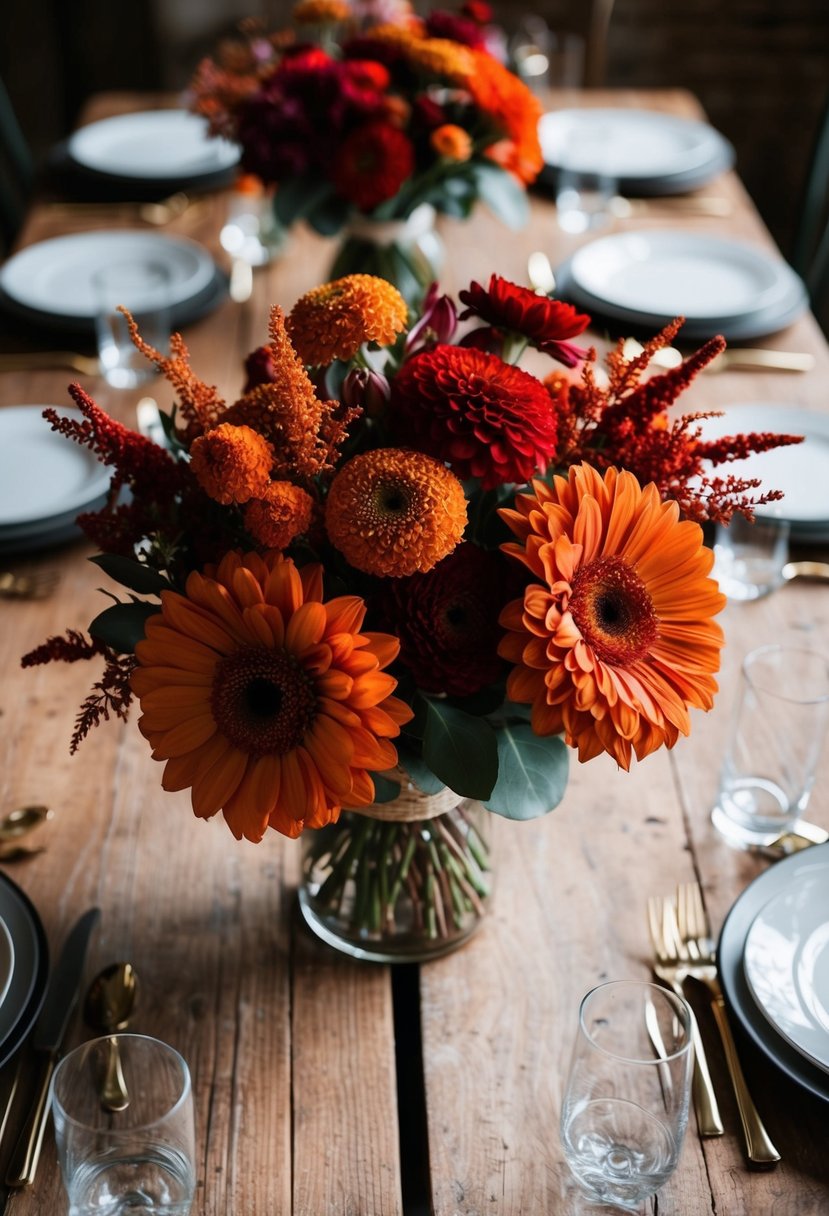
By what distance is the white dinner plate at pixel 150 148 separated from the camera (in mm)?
2197

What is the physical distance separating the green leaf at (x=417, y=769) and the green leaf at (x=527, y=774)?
0.13 feet

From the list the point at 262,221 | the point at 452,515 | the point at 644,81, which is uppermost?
the point at 452,515

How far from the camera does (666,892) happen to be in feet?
3.29

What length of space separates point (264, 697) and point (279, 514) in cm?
11

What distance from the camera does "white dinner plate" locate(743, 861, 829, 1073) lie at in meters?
0.85

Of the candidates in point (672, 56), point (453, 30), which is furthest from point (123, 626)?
point (672, 56)

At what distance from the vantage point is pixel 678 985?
93cm

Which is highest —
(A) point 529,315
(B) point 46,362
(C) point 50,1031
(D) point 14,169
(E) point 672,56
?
(A) point 529,315

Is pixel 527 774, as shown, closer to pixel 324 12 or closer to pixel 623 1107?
pixel 623 1107

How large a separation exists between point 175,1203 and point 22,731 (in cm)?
49

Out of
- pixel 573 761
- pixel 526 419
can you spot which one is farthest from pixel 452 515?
pixel 573 761

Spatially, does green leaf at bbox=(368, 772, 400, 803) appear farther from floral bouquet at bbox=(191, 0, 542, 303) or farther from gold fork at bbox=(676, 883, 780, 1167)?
floral bouquet at bbox=(191, 0, 542, 303)

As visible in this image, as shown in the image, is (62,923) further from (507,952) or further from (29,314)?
(29,314)

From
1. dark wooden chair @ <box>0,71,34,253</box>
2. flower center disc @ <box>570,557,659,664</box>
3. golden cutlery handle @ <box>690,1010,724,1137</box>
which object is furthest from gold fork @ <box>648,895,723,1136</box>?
dark wooden chair @ <box>0,71,34,253</box>
